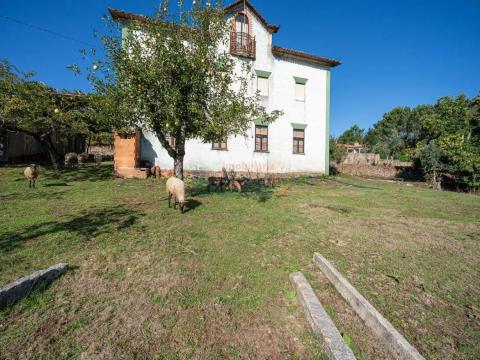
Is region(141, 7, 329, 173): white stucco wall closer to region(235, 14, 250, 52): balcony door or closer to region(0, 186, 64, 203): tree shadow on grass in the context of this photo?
region(235, 14, 250, 52): balcony door

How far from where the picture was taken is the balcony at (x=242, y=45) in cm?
1772

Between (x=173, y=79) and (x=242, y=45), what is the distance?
11.6 m

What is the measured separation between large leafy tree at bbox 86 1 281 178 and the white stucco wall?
745cm

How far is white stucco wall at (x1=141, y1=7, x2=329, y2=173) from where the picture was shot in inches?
696

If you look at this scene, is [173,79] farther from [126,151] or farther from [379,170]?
[379,170]

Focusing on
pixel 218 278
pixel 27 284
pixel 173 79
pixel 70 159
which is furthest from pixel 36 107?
pixel 218 278

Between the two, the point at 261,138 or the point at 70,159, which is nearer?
the point at 261,138

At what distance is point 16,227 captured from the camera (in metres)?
6.17

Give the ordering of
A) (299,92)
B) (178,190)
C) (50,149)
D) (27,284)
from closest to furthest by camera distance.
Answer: (27,284) < (178,190) < (50,149) < (299,92)

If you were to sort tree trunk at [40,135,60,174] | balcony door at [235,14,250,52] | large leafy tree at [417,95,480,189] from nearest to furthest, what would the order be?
tree trunk at [40,135,60,174], balcony door at [235,14,250,52], large leafy tree at [417,95,480,189]

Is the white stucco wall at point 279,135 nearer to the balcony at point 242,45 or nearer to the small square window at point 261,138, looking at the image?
the small square window at point 261,138

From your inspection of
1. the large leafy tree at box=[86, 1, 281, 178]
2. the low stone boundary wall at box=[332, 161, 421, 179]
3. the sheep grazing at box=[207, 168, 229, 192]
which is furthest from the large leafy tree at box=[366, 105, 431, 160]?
the large leafy tree at box=[86, 1, 281, 178]

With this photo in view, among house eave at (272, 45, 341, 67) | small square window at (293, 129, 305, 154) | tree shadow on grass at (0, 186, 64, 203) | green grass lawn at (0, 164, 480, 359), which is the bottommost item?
green grass lawn at (0, 164, 480, 359)

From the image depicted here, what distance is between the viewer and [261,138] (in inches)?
756
